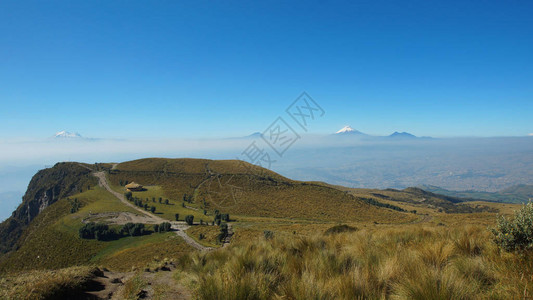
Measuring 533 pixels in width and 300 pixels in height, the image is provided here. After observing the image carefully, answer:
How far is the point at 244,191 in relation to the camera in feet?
261

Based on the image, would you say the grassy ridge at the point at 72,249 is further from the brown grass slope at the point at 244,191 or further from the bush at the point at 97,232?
the brown grass slope at the point at 244,191

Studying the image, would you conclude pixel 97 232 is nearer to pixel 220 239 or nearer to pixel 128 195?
pixel 220 239

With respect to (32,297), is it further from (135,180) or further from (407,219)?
(135,180)

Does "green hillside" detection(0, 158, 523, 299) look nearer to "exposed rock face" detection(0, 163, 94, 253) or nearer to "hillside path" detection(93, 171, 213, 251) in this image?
"hillside path" detection(93, 171, 213, 251)

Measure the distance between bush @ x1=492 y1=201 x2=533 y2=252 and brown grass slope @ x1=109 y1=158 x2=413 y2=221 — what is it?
5863 cm

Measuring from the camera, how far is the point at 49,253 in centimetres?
4016

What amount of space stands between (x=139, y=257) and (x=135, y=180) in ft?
222

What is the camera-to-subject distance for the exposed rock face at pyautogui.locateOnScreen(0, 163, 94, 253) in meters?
81.9

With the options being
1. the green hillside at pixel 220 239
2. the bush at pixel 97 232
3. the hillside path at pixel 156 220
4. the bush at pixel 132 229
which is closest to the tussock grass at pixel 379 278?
the green hillside at pixel 220 239

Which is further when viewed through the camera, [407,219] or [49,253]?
[407,219]

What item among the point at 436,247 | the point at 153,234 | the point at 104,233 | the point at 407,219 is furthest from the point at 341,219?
the point at 436,247

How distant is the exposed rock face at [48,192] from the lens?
8194 cm

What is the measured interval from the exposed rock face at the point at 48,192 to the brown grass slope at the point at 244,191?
13034mm

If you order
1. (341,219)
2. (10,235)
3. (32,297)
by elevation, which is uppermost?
(32,297)
